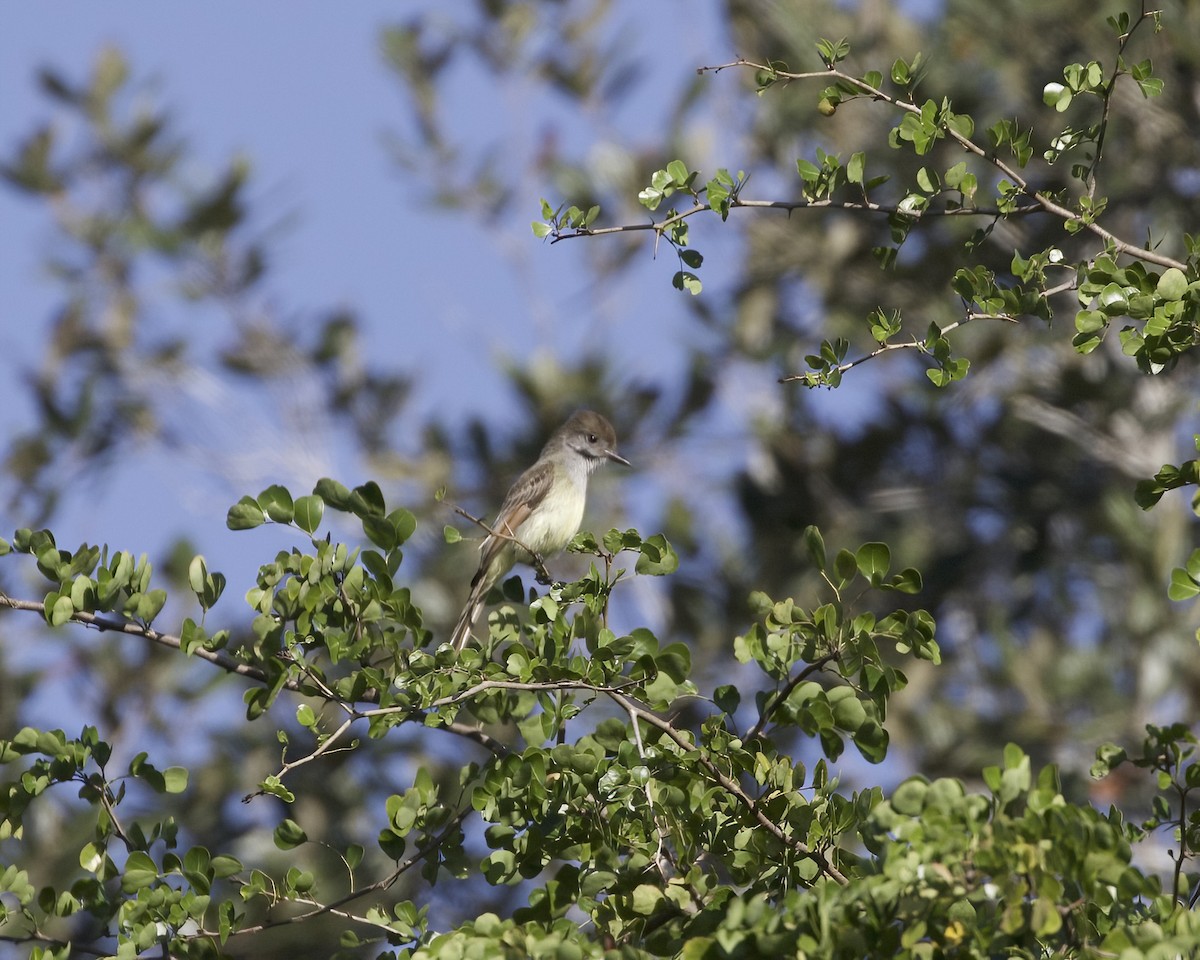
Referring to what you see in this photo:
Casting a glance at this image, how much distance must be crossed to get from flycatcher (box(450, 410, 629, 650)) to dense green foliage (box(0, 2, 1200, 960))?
92cm

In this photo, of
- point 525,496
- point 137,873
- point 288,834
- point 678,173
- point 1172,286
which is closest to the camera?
point 1172,286

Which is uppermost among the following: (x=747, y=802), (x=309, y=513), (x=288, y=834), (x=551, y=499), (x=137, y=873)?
(x=551, y=499)

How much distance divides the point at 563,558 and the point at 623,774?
7170 mm

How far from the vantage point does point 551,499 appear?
802cm

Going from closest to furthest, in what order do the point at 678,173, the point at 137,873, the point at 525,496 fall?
the point at 137,873, the point at 678,173, the point at 525,496

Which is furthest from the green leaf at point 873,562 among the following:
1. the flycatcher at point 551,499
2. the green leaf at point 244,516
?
the flycatcher at point 551,499

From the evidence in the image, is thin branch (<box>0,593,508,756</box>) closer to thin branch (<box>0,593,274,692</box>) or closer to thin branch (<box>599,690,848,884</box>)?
thin branch (<box>0,593,274,692</box>)

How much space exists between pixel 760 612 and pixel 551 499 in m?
5.05

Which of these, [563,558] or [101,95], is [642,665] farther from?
[101,95]

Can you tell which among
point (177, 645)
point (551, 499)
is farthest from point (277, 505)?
point (551, 499)

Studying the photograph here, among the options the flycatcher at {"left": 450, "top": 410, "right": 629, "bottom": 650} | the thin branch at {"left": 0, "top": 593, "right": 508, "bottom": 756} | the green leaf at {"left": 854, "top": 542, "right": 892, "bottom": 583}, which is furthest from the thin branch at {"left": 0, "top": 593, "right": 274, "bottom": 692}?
the flycatcher at {"left": 450, "top": 410, "right": 629, "bottom": 650}

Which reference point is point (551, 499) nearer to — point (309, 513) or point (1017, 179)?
point (309, 513)

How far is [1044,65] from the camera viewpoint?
35.4 ft

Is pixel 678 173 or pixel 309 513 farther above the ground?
pixel 678 173
